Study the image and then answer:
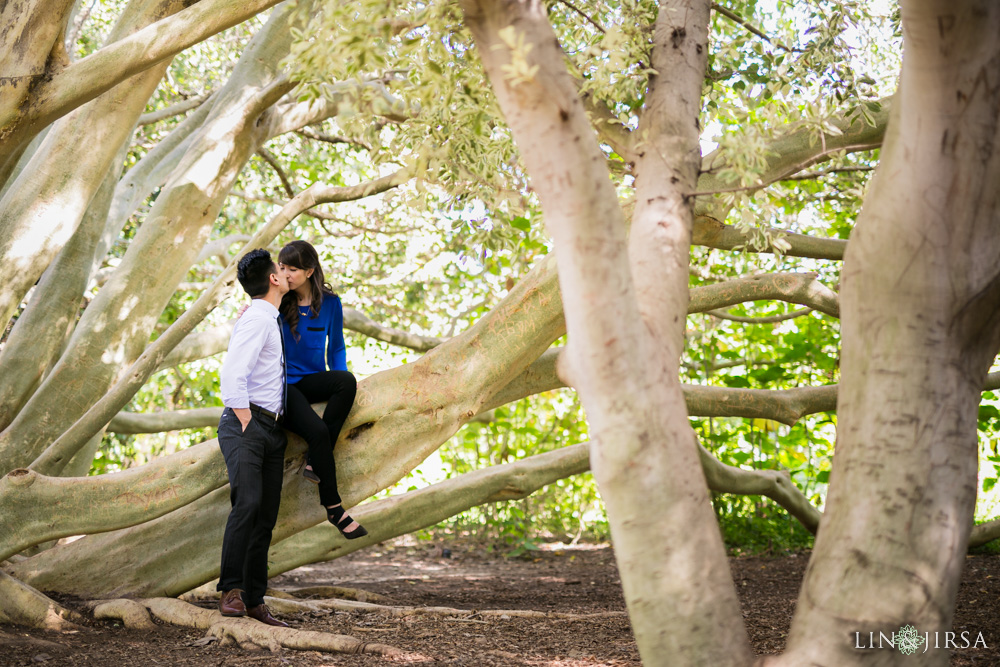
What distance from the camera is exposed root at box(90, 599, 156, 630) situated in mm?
3998

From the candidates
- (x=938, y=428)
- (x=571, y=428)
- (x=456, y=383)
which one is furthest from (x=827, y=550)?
(x=571, y=428)

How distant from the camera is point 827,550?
212 centimetres

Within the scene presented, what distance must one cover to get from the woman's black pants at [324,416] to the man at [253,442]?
80mm

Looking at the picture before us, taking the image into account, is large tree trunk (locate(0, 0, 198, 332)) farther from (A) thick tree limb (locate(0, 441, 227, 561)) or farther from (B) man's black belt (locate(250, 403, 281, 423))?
(B) man's black belt (locate(250, 403, 281, 423))

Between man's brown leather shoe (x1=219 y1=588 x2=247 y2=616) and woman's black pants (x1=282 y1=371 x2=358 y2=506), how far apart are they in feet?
1.90

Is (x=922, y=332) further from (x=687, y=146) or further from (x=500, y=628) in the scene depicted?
(x=500, y=628)

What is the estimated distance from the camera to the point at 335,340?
4145mm

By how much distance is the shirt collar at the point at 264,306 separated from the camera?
12.5 ft

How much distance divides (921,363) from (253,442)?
286 centimetres

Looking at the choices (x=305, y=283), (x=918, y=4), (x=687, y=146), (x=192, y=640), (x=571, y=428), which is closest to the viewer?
(x=918, y=4)

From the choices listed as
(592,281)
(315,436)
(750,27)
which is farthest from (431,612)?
(750,27)

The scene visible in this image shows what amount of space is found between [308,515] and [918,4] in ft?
11.3

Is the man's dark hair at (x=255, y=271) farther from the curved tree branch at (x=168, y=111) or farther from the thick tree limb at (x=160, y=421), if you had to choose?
the curved tree branch at (x=168, y=111)

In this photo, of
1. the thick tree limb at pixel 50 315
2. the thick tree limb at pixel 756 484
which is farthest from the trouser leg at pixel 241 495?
the thick tree limb at pixel 756 484
